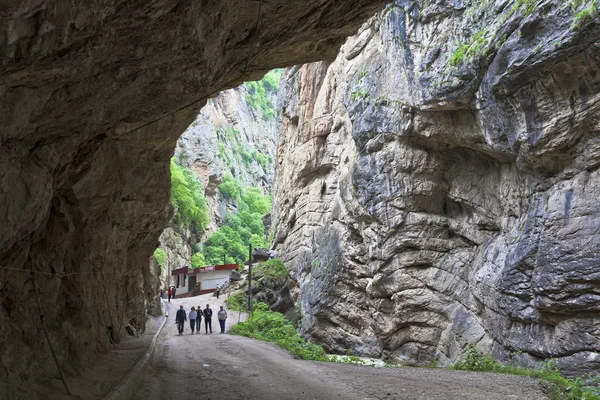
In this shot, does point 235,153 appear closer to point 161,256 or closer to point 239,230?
point 239,230

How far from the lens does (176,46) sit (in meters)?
6.42

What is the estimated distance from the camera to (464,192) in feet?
74.8

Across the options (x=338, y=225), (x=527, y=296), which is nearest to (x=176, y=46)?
(x=527, y=296)

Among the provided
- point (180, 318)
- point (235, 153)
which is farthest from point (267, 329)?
point (235, 153)

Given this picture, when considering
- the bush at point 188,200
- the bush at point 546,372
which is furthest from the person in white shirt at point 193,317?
the bush at point 188,200

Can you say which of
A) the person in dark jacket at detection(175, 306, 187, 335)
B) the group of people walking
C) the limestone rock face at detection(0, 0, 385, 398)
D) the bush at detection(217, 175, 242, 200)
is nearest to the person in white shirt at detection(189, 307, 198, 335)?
the group of people walking

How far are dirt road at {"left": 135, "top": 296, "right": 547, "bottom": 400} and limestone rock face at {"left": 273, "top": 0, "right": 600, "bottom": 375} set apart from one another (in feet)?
Result: 19.0

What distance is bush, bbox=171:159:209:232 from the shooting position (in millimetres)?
52562

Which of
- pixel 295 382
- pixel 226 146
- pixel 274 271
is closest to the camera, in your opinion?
pixel 295 382

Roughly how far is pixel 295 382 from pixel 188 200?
4684cm

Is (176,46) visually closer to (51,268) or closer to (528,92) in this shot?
(51,268)

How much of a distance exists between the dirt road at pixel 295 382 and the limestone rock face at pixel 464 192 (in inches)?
228

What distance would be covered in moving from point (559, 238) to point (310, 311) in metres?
16.1

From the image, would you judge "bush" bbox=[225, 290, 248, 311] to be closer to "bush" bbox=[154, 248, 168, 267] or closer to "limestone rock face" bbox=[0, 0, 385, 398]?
"bush" bbox=[154, 248, 168, 267]
